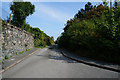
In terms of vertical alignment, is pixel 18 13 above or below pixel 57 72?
above

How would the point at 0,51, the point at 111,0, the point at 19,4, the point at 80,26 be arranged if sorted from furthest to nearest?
the point at 19,4 → the point at 80,26 → the point at 111,0 → the point at 0,51

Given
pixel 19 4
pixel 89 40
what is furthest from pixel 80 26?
pixel 19 4

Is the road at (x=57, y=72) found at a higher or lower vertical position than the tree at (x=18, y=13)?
lower

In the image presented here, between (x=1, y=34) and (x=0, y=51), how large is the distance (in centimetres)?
118

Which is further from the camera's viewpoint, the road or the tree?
the tree

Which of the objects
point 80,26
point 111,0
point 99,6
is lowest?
point 80,26

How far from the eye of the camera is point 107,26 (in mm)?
6871

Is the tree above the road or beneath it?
above

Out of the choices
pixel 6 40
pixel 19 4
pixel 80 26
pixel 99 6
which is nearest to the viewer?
pixel 6 40

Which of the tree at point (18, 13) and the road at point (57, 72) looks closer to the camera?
the road at point (57, 72)

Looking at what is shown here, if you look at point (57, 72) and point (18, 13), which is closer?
point (57, 72)

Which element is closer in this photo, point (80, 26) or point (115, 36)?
point (115, 36)

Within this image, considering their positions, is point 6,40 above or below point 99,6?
below

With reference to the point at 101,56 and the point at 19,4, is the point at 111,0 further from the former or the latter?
the point at 19,4
